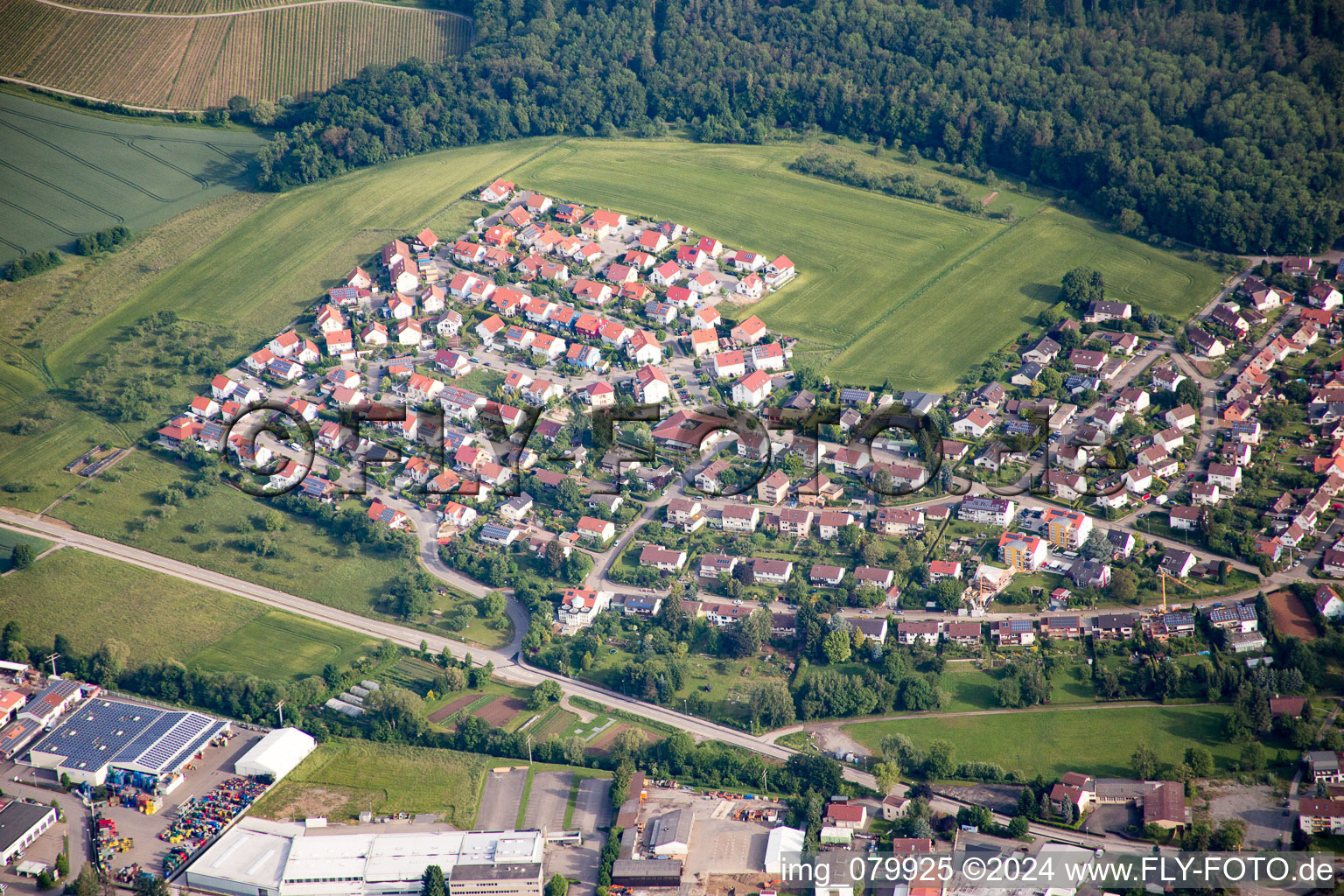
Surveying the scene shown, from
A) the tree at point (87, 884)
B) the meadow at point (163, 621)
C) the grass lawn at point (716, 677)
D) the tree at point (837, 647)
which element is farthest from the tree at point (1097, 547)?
the tree at point (87, 884)

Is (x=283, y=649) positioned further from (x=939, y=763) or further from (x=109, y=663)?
(x=939, y=763)

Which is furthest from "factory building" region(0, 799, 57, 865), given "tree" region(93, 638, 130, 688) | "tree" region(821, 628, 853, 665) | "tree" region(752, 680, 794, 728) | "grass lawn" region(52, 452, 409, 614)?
"tree" region(821, 628, 853, 665)

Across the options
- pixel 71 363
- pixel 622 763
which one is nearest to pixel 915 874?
pixel 622 763

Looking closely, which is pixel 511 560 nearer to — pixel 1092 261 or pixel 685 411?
pixel 685 411

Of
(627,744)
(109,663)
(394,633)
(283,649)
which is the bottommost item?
(109,663)

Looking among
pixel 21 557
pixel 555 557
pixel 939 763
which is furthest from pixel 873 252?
pixel 21 557

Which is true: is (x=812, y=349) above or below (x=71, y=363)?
above
